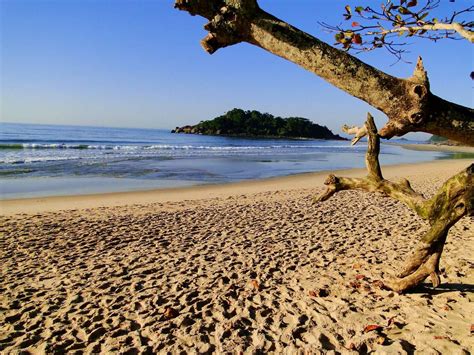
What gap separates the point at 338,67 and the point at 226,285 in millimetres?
3813

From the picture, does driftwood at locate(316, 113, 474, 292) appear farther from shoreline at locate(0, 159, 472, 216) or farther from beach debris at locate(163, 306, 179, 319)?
shoreline at locate(0, 159, 472, 216)

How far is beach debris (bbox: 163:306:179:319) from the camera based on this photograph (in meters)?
4.44

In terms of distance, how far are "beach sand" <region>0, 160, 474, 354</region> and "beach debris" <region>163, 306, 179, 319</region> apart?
12 mm

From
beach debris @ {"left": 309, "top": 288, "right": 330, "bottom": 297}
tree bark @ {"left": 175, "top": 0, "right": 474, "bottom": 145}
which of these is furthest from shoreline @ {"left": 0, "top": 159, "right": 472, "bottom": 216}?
tree bark @ {"left": 175, "top": 0, "right": 474, "bottom": 145}

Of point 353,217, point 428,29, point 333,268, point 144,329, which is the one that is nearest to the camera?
point 428,29

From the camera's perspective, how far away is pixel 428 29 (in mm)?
3535

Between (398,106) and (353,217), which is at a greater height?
(398,106)

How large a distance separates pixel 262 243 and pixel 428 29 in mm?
4902

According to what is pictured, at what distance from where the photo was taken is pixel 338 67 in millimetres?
2344

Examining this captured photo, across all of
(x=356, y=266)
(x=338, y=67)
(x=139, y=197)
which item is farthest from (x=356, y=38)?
(x=139, y=197)

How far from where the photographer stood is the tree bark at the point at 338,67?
2.31 meters

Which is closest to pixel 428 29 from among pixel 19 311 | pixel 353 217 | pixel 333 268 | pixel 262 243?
pixel 333 268

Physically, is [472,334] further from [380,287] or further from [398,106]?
[398,106]

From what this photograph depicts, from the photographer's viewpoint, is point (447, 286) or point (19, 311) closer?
point (19, 311)
